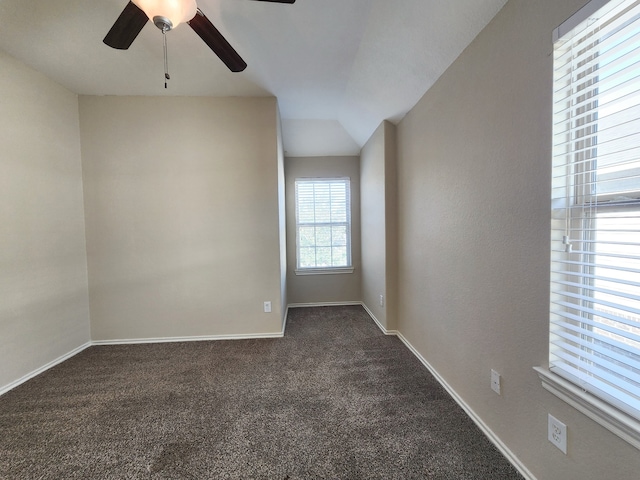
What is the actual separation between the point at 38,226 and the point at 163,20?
A: 2.13m

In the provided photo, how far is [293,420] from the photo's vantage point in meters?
1.57

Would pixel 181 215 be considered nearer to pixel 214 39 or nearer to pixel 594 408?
pixel 214 39

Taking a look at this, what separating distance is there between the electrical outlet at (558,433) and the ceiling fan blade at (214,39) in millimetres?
2396

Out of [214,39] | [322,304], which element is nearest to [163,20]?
[214,39]

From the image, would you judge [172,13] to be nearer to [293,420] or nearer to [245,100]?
[245,100]

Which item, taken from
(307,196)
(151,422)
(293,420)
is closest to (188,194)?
(307,196)

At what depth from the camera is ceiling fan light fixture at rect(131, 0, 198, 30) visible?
1186 millimetres

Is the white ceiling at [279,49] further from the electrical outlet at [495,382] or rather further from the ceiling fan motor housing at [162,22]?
the electrical outlet at [495,382]

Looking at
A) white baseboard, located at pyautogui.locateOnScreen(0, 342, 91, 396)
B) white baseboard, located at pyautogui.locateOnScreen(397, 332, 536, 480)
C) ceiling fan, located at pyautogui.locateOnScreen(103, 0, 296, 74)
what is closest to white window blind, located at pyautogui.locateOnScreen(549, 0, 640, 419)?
white baseboard, located at pyautogui.locateOnScreen(397, 332, 536, 480)

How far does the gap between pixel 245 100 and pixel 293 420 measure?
2919 mm

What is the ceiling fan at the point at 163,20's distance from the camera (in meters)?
1.20

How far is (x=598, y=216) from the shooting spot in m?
0.92

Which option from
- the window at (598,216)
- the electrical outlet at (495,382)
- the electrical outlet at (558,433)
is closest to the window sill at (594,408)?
the window at (598,216)

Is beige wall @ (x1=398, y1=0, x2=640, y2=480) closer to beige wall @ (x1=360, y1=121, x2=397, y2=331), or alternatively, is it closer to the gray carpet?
Answer: the gray carpet
